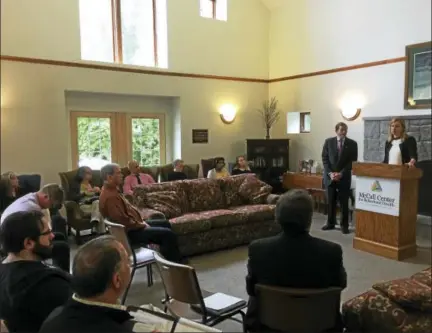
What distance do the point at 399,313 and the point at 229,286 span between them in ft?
6.00

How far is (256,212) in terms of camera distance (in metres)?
4.29

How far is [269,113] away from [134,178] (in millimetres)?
3037

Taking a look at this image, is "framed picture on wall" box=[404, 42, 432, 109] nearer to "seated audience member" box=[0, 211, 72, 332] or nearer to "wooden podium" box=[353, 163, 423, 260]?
"seated audience member" box=[0, 211, 72, 332]

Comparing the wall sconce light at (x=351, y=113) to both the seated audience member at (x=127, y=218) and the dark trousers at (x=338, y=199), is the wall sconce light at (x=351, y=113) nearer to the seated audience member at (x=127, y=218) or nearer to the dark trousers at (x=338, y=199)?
the dark trousers at (x=338, y=199)

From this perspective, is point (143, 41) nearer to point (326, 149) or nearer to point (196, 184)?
point (196, 184)

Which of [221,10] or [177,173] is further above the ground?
[221,10]

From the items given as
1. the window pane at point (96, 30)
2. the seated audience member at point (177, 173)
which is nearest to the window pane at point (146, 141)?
the seated audience member at point (177, 173)

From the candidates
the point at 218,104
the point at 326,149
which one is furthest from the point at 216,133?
the point at 326,149

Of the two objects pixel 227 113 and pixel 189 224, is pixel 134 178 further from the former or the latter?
pixel 227 113

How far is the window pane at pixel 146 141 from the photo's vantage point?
627 centimetres

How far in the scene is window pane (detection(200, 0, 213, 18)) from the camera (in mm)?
6508

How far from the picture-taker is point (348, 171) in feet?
15.5

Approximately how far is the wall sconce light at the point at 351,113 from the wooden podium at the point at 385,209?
1.23 meters

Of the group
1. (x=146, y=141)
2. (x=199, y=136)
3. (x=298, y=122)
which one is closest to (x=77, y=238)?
(x=146, y=141)
